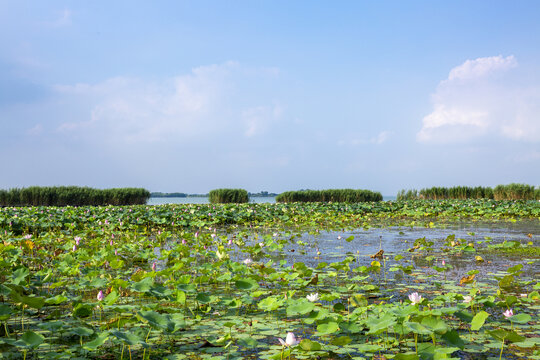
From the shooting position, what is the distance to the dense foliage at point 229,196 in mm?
20031

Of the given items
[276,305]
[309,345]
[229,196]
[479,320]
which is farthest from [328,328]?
[229,196]

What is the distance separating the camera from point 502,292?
3.58 metres

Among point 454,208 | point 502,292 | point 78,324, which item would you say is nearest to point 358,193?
point 454,208

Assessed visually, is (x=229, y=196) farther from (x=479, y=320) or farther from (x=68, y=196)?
(x=479, y=320)

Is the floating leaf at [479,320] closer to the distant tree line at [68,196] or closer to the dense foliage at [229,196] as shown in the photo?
the dense foliage at [229,196]

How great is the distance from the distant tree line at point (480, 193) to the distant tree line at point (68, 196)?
15539 millimetres

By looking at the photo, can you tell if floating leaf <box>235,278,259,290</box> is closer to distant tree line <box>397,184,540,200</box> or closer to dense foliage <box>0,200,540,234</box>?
dense foliage <box>0,200,540,234</box>

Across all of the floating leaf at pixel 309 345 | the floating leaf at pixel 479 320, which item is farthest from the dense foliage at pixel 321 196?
the floating leaf at pixel 309 345

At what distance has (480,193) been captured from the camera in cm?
2216

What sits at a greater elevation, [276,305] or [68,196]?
[68,196]

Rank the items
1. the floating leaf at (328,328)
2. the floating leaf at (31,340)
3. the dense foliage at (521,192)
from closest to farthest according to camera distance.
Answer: the floating leaf at (31,340), the floating leaf at (328,328), the dense foliage at (521,192)

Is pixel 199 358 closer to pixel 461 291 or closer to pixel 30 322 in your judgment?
pixel 30 322

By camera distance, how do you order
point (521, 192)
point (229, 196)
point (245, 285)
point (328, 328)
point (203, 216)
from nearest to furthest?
point (328, 328)
point (245, 285)
point (203, 216)
point (229, 196)
point (521, 192)

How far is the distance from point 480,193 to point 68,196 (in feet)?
69.4
